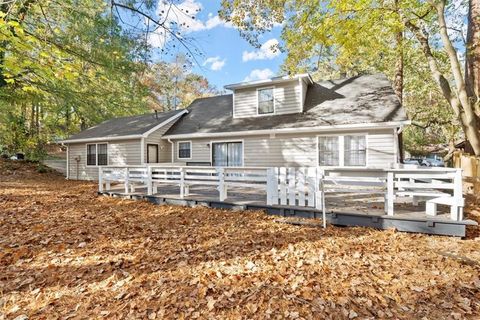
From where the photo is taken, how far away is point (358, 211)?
231 inches

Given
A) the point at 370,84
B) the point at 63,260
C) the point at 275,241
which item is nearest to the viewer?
the point at 63,260

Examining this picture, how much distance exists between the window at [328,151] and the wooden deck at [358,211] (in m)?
2.55

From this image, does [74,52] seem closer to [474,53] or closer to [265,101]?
[265,101]

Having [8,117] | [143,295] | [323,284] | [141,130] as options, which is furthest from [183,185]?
[8,117]

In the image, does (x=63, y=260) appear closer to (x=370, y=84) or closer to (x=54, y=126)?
(x=370, y=84)

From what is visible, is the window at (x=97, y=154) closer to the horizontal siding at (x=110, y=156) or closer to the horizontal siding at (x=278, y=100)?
the horizontal siding at (x=110, y=156)

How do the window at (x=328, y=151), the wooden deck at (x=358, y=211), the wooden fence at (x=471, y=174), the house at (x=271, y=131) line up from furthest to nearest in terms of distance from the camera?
the window at (x=328, y=151) → the house at (x=271, y=131) → the wooden fence at (x=471, y=174) → the wooden deck at (x=358, y=211)

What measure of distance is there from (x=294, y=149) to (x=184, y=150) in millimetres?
5748

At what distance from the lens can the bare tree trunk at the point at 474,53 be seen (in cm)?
791

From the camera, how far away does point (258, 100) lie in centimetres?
1275

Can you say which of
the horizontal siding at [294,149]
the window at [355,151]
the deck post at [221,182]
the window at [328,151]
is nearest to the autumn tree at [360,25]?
the horizontal siding at [294,149]

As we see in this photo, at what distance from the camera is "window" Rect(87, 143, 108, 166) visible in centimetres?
1517

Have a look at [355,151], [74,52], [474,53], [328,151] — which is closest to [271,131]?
[328,151]

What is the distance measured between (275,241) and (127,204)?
5366 mm
